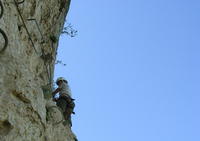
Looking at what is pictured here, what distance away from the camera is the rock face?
9.15 metres

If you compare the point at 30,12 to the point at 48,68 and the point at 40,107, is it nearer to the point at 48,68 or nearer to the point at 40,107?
the point at 48,68

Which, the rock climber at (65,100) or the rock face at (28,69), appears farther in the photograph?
the rock climber at (65,100)

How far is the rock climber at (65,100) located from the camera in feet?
46.2

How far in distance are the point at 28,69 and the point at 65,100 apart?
361 centimetres

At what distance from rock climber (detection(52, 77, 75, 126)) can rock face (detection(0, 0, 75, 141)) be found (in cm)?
40

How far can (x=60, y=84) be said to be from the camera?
14.6 metres

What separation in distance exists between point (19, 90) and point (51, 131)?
2.31 m

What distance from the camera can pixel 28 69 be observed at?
10.6 meters

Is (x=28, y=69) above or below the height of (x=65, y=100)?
below

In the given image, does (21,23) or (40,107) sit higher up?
(21,23)

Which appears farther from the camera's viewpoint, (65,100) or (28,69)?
(65,100)

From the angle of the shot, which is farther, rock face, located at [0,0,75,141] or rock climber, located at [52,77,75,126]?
rock climber, located at [52,77,75,126]

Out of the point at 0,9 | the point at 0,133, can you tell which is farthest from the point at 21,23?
the point at 0,133

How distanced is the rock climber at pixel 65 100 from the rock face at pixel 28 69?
0.40 metres
